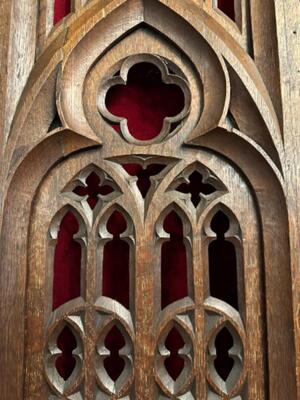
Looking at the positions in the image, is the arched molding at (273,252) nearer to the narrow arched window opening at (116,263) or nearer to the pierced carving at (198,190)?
the pierced carving at (198,190)

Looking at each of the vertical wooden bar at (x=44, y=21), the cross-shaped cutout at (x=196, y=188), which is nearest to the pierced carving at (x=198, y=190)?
the cross-shaped cutout at (x=196, y=188)

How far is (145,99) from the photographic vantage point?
110cm

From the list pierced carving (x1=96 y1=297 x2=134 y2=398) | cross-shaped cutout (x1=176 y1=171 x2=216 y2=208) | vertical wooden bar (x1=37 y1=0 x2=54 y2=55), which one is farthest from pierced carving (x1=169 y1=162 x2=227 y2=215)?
vertical wooden bar (x1=37 y1=0 x2=54 y2=55)

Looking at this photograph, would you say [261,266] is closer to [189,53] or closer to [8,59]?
[189,53]

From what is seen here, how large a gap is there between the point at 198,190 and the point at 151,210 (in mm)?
103

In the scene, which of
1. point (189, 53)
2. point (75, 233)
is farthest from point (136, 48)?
point (75, 233)

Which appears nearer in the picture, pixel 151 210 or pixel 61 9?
pixel 151 210

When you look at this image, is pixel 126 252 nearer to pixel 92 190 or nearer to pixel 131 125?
pixel 92 190

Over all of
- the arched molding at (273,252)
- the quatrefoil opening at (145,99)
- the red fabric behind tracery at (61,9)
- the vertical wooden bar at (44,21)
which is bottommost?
the arched molding at (273,252)

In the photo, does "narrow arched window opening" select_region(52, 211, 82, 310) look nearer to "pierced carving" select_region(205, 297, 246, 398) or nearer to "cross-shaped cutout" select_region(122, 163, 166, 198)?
"cross-shaped cutout" select_region(122, 163, 166, 198)

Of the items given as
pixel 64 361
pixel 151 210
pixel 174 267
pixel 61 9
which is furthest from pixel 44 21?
pixel 64 361

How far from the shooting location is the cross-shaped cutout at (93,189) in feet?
3.49

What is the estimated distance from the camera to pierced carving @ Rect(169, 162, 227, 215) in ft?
3.32

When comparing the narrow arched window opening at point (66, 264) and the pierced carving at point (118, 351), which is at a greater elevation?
the narrow arched window opening at point (66, 264)
